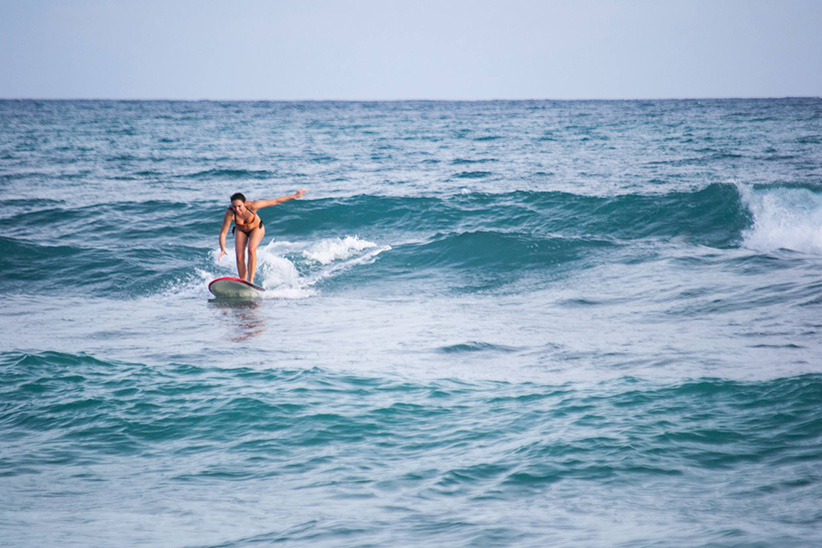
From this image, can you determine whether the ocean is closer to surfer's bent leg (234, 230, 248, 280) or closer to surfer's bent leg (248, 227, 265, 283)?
surfer's bent leg (248, 227, 265, 283)

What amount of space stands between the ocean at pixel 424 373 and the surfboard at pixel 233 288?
0.39 metres

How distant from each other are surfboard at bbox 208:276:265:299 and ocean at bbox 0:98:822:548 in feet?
1.29

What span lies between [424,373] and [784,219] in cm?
1273

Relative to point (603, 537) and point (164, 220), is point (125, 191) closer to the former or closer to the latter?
point (164, 220)

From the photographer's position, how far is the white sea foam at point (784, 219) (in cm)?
1587

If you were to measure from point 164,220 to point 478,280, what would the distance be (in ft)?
31.6

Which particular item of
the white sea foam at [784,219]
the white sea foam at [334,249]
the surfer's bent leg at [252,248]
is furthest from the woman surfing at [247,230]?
the white sea foam at [784,219]

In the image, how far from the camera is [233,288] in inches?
496

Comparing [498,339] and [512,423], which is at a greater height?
[498,339]

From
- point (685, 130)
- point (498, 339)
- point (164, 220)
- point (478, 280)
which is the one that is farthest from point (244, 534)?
point (685, 130)

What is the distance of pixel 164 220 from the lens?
781 inches

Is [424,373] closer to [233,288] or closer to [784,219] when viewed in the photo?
[233,288]

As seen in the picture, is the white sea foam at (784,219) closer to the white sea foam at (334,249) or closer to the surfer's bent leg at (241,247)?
the white sea foam at (334,249)

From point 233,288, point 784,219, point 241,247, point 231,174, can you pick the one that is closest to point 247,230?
point 241,247
